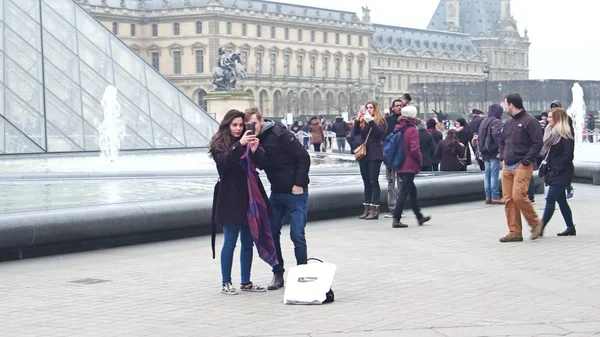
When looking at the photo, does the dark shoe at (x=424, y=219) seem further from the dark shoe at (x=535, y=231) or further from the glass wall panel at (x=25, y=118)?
the glass wall panel at (x=25, y=118)

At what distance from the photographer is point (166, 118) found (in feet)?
87.5

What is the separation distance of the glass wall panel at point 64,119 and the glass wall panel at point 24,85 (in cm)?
20

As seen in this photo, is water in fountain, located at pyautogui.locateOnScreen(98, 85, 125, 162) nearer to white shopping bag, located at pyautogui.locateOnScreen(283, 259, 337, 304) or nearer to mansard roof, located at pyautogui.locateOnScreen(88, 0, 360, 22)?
white shopping bag, located at pyautogui.locateOnScreen(283, 259, 337, 304)

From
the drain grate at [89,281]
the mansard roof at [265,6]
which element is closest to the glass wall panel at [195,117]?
the drain grate at [89,281]

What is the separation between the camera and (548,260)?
8.62 meters

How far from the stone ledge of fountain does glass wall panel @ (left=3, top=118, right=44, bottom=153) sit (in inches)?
494

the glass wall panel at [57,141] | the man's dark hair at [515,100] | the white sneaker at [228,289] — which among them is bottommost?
the white sneaker at [228,289]

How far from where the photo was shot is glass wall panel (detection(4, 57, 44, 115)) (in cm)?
2391

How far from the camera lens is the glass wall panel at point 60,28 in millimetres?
25719

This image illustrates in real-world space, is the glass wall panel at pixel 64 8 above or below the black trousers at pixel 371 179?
above

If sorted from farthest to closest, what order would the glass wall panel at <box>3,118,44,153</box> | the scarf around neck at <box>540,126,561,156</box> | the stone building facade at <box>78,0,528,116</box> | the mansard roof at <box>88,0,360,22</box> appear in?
the mansard roof at <box>88,0,360,22</box> → the stone building facade at <box>78,0,528,116</box> → the glass wall panel at <box>3,118,44,153</box> → the scarf around neck at <box>540,126,561,156</box>

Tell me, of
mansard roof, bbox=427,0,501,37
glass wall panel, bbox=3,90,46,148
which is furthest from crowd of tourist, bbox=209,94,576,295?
mansard roof, bbox=427,0,501,37

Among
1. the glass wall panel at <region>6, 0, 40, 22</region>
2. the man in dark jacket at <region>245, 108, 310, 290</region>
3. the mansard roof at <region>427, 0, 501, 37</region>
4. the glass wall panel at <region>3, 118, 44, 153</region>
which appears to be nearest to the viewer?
the man in dark jacket at <region>245, 108, 310, 290</region>

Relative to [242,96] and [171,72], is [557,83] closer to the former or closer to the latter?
[171,72]
